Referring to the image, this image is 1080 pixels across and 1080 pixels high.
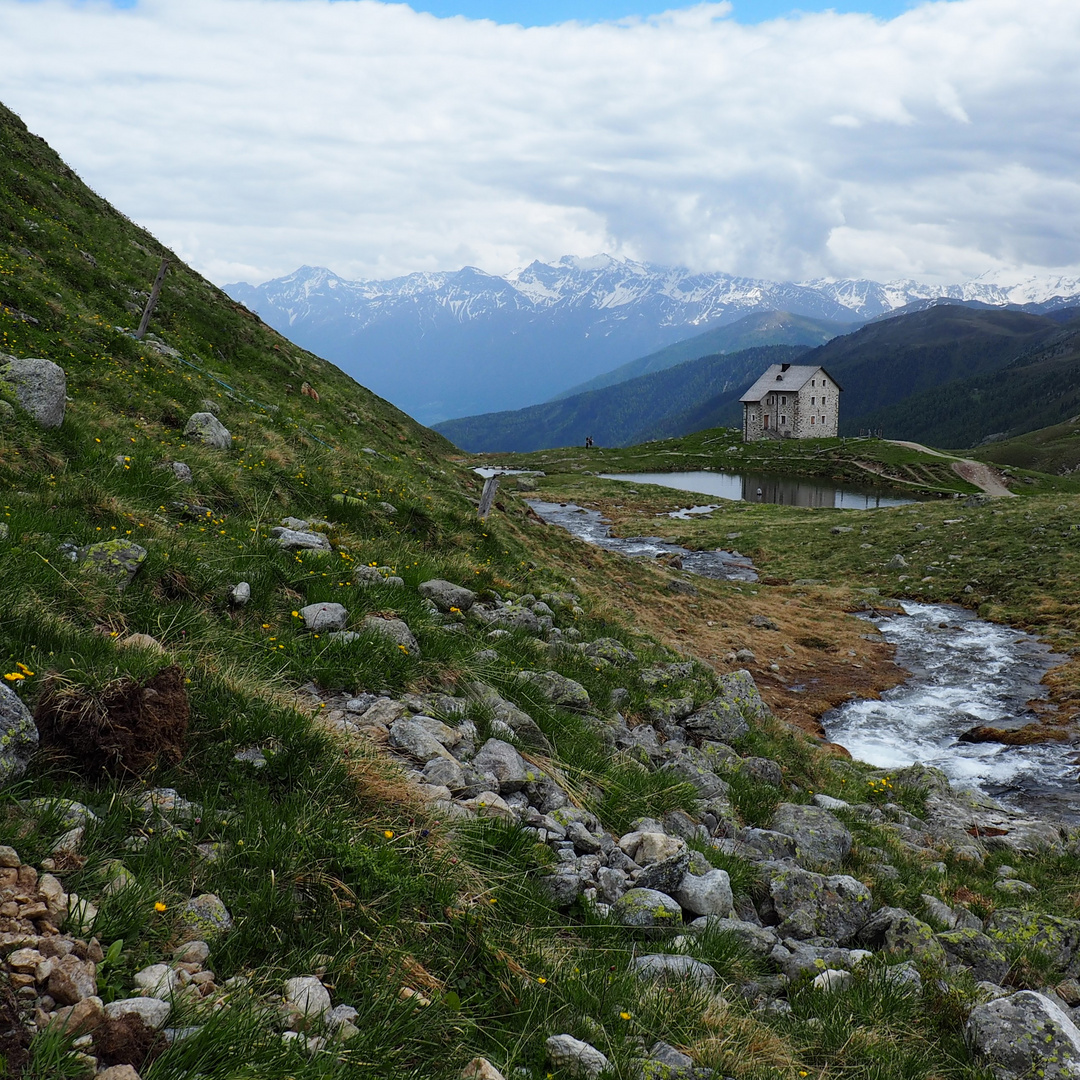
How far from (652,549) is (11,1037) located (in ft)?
151

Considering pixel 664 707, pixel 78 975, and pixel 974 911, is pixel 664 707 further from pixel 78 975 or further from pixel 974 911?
pixel 78 975

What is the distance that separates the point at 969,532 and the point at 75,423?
42281mm

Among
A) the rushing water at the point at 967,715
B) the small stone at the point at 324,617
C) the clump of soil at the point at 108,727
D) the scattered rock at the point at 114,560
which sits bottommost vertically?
the rushing water at the point at 967,715

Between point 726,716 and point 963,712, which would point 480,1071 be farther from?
point 963,712

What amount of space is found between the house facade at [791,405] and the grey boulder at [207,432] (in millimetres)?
150688

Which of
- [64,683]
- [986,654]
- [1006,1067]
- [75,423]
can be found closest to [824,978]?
[1006,1067]

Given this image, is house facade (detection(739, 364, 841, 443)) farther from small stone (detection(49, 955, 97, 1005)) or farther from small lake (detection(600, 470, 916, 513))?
small stone (detection(49, 955, 97, 1005))

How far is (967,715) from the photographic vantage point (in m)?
19.4

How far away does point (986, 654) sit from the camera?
2466 cm

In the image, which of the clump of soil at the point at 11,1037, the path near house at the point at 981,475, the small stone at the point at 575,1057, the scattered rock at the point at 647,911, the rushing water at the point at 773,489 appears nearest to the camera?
the clump of soil at the point at 11,1037

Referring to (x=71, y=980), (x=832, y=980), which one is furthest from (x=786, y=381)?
(x=71, y=980)

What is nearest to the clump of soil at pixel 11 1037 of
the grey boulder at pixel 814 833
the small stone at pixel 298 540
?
the small stone at pixel 298 540

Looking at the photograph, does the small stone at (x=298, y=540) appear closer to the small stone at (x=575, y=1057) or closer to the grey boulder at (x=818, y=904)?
the grey boulder at (x=818, y=904)

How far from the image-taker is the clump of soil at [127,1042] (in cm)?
313
